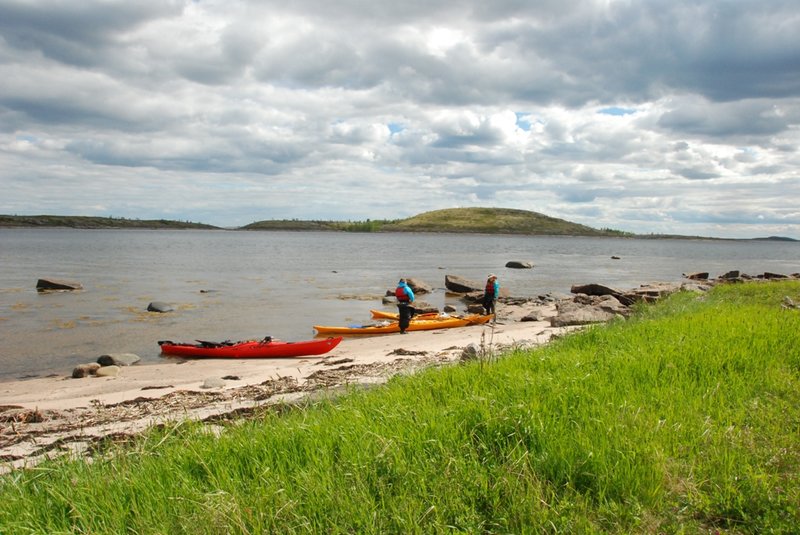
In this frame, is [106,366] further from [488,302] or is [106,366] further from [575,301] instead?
[575,301]

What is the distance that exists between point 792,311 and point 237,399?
1134 cm

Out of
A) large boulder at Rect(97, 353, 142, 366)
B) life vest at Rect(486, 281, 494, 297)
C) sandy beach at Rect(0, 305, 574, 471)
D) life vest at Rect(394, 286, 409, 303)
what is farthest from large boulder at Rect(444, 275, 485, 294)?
large boulder at Rect(97, 353, 142, 366)

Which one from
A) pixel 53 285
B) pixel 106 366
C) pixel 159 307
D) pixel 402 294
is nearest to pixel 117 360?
pixel 106 366

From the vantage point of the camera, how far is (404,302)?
64.8 ft

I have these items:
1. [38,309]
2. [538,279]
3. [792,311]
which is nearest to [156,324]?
[38,309]

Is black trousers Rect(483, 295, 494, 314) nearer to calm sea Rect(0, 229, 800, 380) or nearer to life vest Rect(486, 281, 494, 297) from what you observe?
life vest Rect(486, 281, 494, 297)

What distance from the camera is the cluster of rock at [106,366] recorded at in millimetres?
13961

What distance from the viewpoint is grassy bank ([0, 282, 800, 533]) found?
3.78 metres

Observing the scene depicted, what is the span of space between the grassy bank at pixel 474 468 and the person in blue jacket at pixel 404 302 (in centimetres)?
1302

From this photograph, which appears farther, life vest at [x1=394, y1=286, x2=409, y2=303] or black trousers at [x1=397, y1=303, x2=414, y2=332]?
black trousers at [x1=397, y1=303, x2=414, y2=332]

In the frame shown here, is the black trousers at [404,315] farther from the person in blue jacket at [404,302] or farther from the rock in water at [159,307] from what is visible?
the rock in water at [159,307]

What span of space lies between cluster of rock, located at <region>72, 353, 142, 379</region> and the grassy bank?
9189mm

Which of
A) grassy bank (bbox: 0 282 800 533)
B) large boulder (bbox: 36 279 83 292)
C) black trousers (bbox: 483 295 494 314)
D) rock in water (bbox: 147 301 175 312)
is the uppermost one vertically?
grassy bank (bbox: 0 282 800 533)

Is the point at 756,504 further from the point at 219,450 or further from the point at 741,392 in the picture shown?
the point at 219,450
